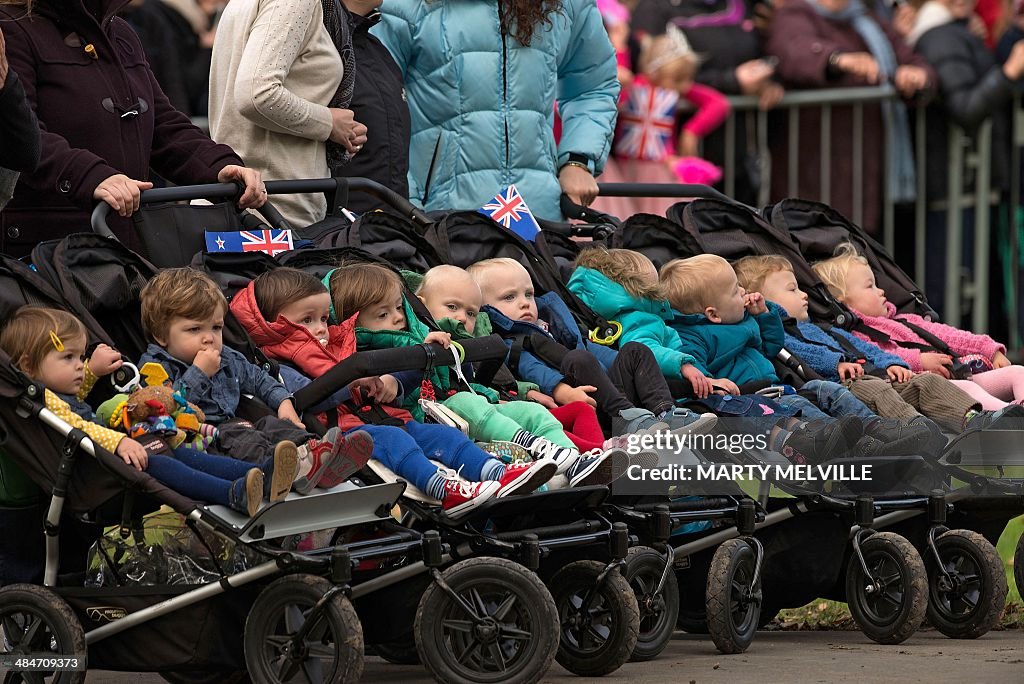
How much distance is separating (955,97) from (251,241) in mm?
6366

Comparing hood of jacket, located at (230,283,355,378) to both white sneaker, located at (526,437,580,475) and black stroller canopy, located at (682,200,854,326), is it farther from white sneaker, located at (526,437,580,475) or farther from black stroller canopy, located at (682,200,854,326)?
black stroller canopy, located at (682,200,854,326)

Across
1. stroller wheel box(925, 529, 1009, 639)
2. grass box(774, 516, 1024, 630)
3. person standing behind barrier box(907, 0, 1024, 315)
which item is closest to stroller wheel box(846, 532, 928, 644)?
stroller wheel box(925, 529, 1009, 639)

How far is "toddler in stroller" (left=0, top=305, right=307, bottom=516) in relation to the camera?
571 cm

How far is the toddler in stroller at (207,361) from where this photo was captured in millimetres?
6082

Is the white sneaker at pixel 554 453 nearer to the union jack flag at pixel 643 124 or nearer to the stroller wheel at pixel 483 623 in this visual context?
the stroller wheel at pixel 483 623

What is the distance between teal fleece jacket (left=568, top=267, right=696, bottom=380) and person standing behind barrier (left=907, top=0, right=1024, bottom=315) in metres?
5.19

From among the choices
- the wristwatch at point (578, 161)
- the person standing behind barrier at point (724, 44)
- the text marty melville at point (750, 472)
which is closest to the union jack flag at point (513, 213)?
the wristwatch at point (578, 161)

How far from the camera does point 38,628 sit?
19.3 ft

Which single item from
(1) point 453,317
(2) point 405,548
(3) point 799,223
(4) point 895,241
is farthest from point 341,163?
(4) point 895,241

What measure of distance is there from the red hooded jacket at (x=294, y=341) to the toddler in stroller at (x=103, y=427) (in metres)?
0.71

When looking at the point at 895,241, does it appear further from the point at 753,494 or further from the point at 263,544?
the point at 263,544

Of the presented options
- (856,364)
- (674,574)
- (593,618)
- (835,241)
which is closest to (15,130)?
(593,618)

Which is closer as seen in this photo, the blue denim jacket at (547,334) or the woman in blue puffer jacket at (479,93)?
the blue denim jacket at (547,334)

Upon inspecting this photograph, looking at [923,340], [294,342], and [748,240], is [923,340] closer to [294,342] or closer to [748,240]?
[748,240]
